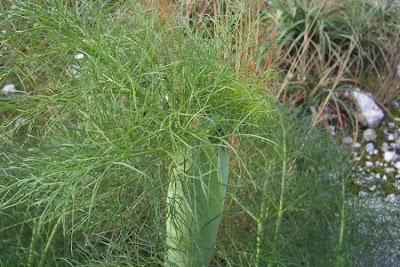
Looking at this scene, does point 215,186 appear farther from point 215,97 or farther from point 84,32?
point 84,32

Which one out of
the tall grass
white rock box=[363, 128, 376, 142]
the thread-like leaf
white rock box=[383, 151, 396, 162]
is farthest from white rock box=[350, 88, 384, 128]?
the thread-like leaf

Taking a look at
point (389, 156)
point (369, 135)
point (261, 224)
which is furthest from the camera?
point (369, 135)

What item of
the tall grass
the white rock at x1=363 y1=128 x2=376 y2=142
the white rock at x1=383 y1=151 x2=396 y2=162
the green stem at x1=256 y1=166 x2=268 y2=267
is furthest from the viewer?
the white rock at x1=363 y1=128 x2=376 y2=142

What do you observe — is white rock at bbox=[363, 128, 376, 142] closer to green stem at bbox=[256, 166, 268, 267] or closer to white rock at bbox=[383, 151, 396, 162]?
white rock at bbox=[383, 151, 396, 162]

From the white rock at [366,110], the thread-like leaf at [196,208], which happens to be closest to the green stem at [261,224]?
the thread-like leaf at [196,208]

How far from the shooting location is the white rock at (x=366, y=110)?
2871 millimetres

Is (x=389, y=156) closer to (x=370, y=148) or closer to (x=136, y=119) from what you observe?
(x=370, y=148)

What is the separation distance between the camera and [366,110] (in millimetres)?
2893

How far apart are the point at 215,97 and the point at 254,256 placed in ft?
1.22

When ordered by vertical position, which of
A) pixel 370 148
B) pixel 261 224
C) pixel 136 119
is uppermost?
pixel 136 119

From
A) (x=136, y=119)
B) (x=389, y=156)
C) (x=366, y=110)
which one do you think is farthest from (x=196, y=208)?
(x=366, y=110)

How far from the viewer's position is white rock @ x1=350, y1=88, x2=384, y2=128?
2.87 m

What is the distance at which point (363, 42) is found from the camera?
10.5 ft

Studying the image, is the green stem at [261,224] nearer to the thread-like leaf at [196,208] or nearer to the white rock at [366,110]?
the thread-like leaf at [196,208]
